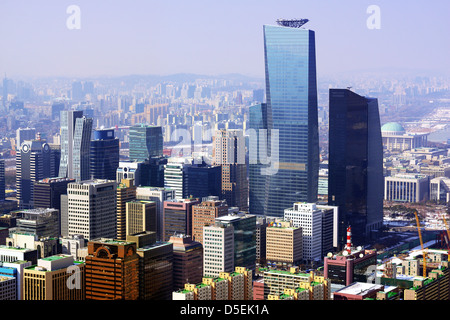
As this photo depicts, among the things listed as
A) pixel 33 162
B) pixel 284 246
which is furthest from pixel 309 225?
pixel 33 162

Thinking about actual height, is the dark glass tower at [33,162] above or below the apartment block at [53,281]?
above

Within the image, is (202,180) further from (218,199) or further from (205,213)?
(205,213)

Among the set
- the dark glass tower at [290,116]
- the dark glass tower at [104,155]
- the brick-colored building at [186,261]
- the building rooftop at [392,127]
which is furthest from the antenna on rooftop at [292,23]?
the brick-colored building at [186,261]

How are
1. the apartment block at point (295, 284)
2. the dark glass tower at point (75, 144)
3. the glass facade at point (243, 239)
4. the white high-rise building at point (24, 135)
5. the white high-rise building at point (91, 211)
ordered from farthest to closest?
the dark glass tower at point (75, 144) < the white high-rise building at point (24, 135) < the white high-rise building at point (91, 211) < the glass facade at point (243, 239) < the apartment block at point (295, 284)

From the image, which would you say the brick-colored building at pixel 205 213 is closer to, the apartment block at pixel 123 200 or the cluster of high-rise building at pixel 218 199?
the cluster of high-rise building at pixel 218 199

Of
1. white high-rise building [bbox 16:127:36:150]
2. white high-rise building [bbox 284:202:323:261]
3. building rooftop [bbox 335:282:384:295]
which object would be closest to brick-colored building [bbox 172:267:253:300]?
building rooftop [bbox 335:282:384:295]

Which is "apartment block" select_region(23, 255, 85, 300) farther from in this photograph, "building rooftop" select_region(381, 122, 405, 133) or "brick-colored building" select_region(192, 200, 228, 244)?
"building rooftop" select_region(381, 122, 405, 133)
